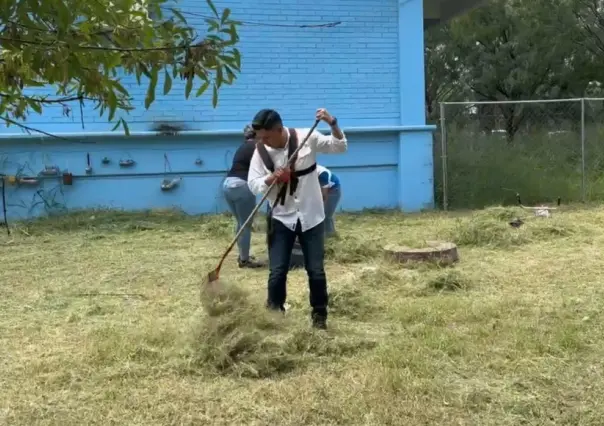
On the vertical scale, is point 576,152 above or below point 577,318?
above

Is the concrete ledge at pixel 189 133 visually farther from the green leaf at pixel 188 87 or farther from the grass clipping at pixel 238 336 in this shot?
the green leaf at pixel 188 87

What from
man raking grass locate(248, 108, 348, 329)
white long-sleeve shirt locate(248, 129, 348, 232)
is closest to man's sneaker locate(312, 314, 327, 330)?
man raking grass locate(248, 108, 348, 329)

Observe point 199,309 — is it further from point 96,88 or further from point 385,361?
point 96,88

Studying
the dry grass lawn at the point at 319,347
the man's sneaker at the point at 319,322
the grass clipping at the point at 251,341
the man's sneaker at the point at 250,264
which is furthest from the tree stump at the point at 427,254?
the grass clipping at the point at 251,341

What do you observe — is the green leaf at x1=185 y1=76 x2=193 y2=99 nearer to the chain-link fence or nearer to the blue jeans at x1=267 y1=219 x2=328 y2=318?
the blue jeans at x1=267 y1=219 x2=328 y2=318

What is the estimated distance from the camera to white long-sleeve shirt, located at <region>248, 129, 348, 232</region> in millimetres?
4641

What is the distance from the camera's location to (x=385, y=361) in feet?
13.3

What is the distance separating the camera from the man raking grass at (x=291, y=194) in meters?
4.60

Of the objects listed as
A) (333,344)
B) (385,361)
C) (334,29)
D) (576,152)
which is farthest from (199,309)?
(576,152)

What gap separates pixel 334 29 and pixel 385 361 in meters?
9.14

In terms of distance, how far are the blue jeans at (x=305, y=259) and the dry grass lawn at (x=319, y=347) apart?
0.61 feet

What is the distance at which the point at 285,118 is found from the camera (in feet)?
40.1

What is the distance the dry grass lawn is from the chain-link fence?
5.32 m

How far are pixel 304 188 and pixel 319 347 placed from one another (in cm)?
103
